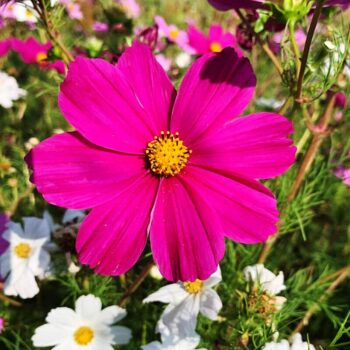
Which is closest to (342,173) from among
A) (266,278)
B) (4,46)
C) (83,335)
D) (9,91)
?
(266,278)

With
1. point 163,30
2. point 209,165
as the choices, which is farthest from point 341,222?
point 209,165

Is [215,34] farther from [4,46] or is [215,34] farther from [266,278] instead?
[266,278]

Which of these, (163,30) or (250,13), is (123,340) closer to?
(250,13)

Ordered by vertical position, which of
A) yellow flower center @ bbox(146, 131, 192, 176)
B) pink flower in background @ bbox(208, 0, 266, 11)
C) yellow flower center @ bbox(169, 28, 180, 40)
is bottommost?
yellow flower center @ bbox(146, 131, 192, 176)

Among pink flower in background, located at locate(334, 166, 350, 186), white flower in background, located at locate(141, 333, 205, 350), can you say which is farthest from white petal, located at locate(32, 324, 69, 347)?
pink flower in background, located at locate(334, 166, 350, 186)

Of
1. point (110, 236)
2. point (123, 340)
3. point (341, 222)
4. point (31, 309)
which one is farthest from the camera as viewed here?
point (341, 222)

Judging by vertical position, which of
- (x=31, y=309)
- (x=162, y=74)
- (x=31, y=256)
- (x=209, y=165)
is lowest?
(x=31, y=309)

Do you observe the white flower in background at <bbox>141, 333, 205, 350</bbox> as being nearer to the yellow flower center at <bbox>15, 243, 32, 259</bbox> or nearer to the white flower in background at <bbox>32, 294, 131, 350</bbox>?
the white flower in background at <bbox>32, 294, 131, 350</bbox>
